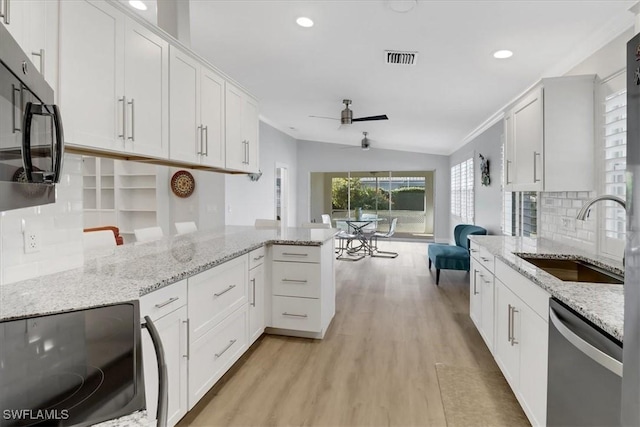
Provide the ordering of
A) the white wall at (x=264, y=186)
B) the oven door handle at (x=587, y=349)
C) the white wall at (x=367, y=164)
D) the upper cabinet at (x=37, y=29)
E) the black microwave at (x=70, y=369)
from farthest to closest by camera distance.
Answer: the white wall at (x=367, y=164) < the white wall at (x=264, y=186) < the upper cabinet at (x=37, y=29) < the oven door handle at (x=587, y=349) < the black microwave at (x=70, y=369)

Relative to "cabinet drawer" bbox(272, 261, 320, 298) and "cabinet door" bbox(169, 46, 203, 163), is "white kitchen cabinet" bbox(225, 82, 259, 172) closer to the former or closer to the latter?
"cabinet door" bbox(169, 46, 203, 163)

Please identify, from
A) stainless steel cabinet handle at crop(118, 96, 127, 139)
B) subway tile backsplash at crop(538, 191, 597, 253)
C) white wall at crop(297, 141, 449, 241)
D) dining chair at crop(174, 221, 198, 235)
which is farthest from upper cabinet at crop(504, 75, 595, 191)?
white wall at crop(297, 141, 449, 241)

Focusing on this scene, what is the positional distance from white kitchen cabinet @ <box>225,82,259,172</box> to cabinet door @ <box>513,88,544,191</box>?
8.12 ft

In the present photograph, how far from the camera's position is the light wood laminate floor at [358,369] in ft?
6.20

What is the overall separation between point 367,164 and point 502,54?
622cm

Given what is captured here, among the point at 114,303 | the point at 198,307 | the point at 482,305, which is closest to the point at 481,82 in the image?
the point at 482,305

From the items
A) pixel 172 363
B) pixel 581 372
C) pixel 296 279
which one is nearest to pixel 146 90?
pixel 172 363

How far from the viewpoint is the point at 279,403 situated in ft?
6.55

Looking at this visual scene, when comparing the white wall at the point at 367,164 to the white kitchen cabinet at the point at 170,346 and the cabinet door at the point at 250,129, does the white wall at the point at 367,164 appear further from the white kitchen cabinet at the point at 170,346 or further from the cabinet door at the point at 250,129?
the white kitchen cabinet at the point at 170,346

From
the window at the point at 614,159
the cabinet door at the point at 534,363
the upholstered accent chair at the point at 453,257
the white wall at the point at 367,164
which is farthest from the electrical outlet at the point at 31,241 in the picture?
the white wall at the point at 367,164

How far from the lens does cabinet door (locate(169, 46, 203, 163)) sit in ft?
7.14

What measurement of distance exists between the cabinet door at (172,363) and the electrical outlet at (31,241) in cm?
66

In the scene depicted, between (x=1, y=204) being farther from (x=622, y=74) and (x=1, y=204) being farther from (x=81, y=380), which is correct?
(x=622, y=74)

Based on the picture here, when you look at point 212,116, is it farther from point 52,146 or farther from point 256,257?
point 52,146
